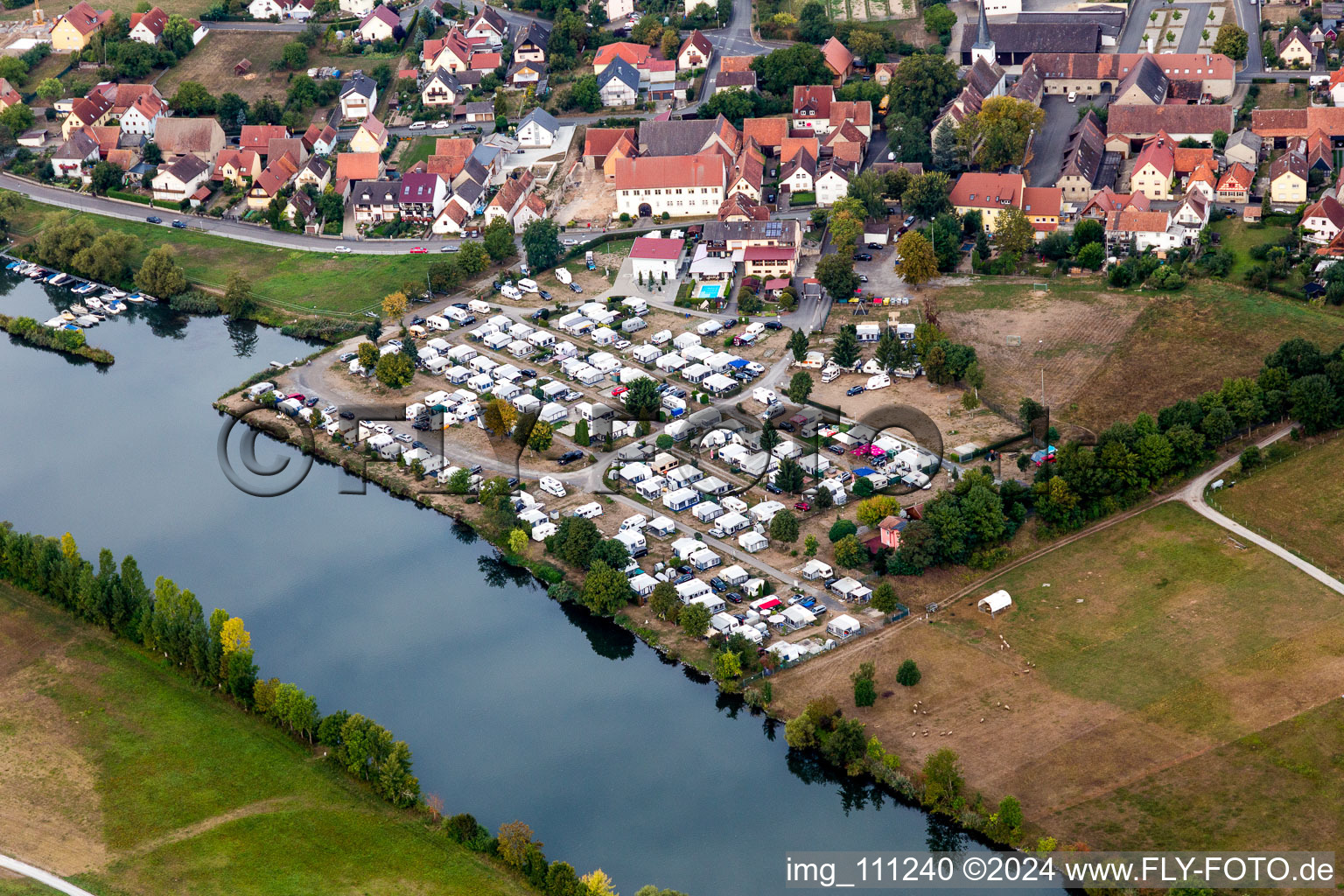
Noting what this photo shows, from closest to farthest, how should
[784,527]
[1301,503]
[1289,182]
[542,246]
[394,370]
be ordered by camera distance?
[784,527] → [1301,503] → [394,370] → [1289,182] → [542,246]

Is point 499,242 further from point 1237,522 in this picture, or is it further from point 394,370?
point 1237,522

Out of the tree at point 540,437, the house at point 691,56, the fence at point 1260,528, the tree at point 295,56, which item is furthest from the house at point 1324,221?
the tree at point 295,56

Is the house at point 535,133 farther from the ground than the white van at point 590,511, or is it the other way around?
the house at point 535,133

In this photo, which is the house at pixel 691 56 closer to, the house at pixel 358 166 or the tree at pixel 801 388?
the house at pixel 358 166

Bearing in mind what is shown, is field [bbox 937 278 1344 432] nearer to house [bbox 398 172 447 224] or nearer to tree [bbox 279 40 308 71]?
house [bbox 398 172 447 224]

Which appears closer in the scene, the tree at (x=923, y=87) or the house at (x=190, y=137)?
the tree at (x=923, y=87)

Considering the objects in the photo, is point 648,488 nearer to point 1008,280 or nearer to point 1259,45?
point 1008,280

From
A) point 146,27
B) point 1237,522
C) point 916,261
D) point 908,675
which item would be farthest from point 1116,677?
point 146,27
